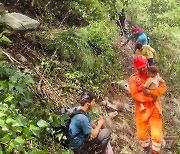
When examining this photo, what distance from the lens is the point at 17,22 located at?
607 centimetres

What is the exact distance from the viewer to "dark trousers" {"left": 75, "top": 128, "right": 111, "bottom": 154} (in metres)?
4.36

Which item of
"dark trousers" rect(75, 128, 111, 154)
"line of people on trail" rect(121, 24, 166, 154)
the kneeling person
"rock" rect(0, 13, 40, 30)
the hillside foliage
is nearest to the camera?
the hillside foliage

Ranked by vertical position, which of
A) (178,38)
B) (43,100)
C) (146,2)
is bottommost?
(178,38)

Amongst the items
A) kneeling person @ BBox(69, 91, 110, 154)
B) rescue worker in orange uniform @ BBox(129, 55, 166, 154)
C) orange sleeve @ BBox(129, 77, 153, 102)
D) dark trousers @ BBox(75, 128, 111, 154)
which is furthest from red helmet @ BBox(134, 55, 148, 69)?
dark trousers @ BBox(75, 128, 111, 154)

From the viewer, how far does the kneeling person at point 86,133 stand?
13.6 ft

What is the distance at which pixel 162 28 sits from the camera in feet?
42.7

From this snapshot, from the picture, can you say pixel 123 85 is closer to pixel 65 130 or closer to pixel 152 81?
pixel 152 81

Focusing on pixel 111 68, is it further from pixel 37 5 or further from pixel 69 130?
pixel 69 130

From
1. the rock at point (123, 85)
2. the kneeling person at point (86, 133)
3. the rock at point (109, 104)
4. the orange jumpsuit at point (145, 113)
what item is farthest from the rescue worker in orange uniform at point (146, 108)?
the rock at point (123, 85)

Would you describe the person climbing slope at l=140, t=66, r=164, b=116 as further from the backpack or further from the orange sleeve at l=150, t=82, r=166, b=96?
the backpack

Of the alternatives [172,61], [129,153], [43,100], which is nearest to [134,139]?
[129,153]

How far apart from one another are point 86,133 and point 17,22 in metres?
2.93

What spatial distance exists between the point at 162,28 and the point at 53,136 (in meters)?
9.80

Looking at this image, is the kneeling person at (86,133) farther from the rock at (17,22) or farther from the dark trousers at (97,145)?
the rock at (17,22)
